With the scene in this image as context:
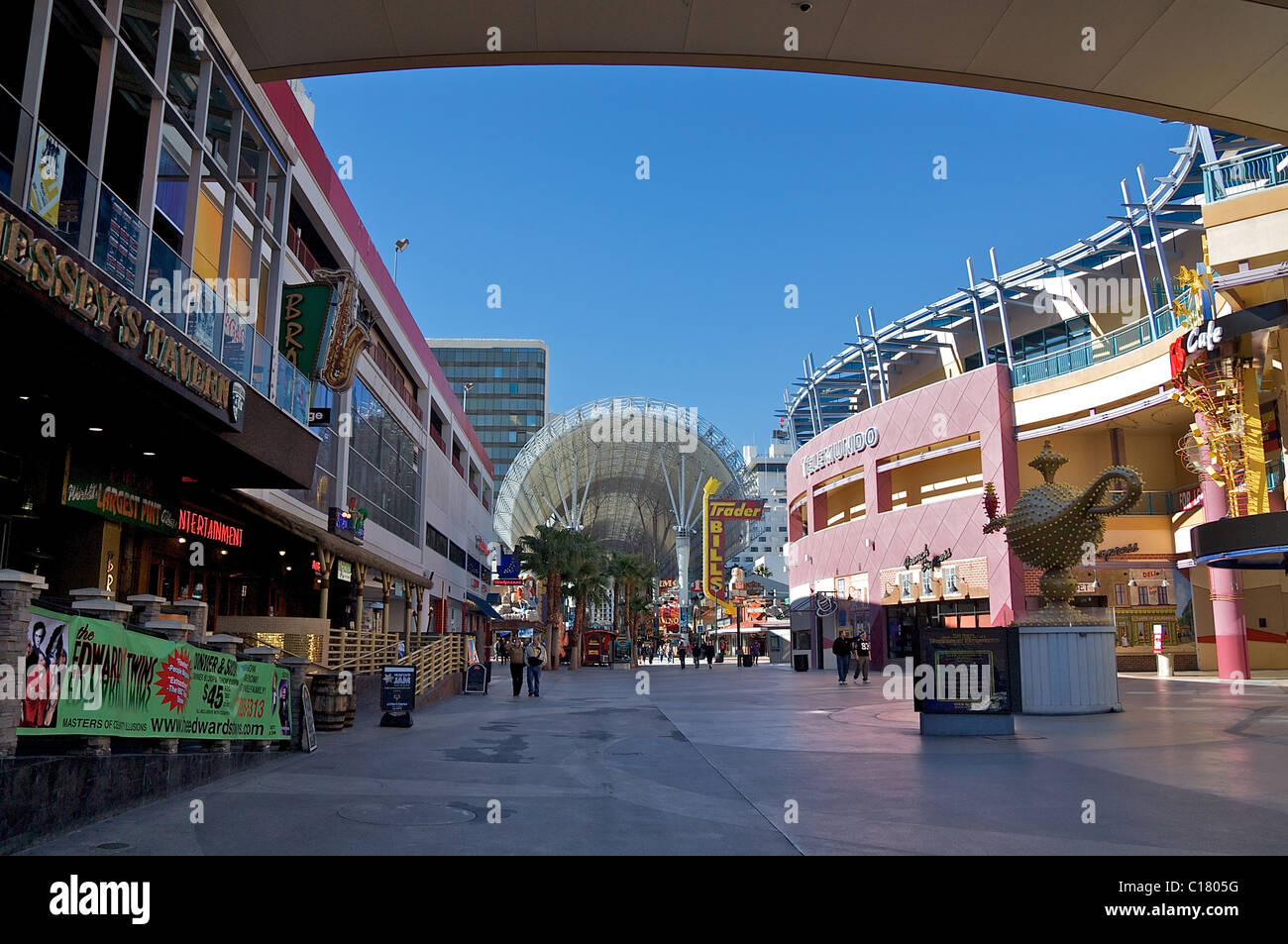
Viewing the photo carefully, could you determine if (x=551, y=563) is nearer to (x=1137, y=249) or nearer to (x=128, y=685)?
(x=1137, y=249)

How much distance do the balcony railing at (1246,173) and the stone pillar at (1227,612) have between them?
7.03 meters

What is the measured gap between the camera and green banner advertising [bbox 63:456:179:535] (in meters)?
13.2

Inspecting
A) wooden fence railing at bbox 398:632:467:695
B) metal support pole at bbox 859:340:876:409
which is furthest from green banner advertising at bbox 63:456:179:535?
metal support pole at bbox 859:340:876:409

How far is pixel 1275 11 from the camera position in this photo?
721 centimetres

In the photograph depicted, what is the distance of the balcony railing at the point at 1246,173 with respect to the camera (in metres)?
28.3

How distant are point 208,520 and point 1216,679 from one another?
2977 cm

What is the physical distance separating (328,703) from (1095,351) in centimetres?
3322

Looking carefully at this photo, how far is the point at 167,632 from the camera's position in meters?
9.12

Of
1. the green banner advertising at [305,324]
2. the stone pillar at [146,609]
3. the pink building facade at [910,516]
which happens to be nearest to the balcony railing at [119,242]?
the green banner advertising at [305,324]

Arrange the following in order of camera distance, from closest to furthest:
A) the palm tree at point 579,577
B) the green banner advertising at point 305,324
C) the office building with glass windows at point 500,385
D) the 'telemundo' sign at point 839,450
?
the green banner advertising at point 305,324
the 'telemundo' sign at point 839,450
the palm tree at point 579,577
the office building with glass windows at point 500,385

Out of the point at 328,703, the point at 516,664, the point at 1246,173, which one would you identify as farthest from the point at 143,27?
the point at 1246,173

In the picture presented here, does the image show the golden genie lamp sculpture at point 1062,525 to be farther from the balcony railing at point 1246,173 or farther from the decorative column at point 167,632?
the balcony railing at point 1246,173
